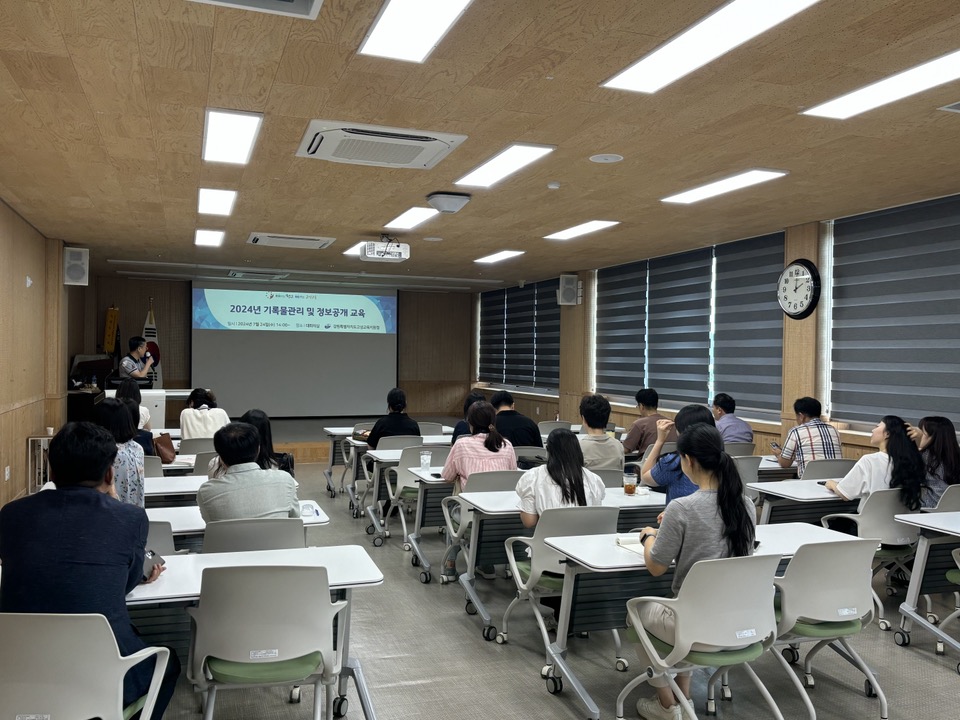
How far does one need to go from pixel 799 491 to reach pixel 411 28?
3.67m

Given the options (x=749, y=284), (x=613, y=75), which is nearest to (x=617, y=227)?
(x=749, y=284)

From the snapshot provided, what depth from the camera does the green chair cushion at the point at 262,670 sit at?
2.54m

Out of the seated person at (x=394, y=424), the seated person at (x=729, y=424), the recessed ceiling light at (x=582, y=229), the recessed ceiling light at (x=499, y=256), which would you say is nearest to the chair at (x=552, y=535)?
the seated person at (x=394, y=424)

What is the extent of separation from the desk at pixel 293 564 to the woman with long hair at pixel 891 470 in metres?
3.04

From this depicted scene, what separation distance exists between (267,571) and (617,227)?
602 centimetres

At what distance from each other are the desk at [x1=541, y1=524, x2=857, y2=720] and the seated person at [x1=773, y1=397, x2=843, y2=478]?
7.75 feet

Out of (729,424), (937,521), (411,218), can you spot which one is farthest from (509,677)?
(411,218)

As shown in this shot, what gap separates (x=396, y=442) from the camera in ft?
22.1

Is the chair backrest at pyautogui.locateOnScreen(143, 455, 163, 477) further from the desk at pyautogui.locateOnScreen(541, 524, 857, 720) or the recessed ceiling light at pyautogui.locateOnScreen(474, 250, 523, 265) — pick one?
the recessed ceiling light at pyautogui.locateOnScreen(474, 250, 523, 265)

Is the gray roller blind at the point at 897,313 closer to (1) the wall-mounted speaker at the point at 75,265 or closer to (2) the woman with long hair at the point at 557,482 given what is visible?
(2) the woman with long hair at the point at 557,482

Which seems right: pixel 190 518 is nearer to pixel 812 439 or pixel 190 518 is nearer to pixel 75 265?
pixel 812 439

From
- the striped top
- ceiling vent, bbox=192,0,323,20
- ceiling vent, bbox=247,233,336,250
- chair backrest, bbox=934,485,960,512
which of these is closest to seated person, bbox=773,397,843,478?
the striped top

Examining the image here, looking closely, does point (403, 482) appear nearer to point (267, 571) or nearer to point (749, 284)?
point (267, 571)

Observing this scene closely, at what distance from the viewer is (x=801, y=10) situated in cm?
289
